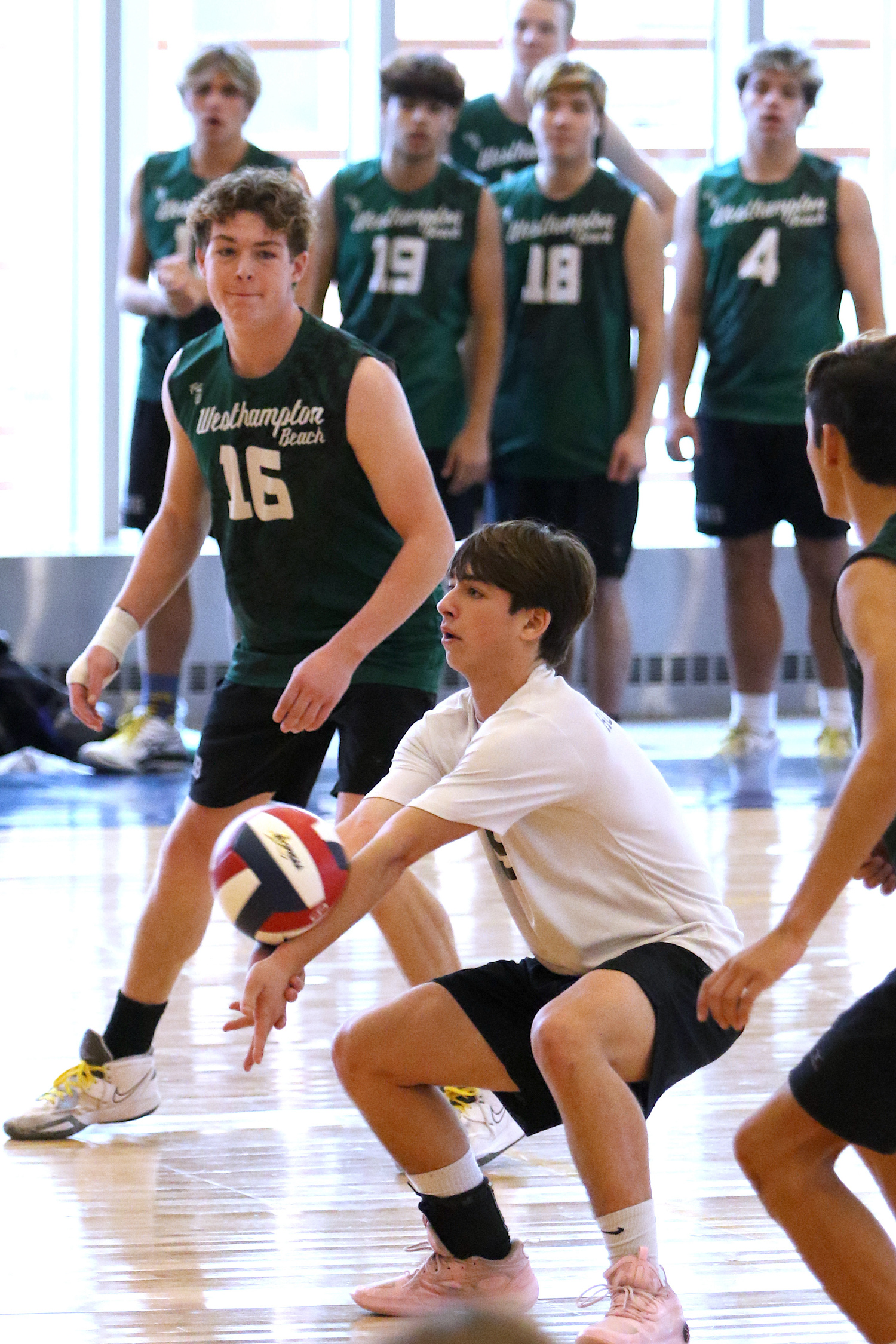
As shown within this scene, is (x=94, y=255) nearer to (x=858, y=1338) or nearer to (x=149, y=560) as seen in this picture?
(x=149, y=560)

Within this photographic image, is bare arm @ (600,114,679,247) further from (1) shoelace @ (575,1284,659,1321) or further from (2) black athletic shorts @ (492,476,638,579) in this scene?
(1) shoelace @ (575,1284,659,1321)

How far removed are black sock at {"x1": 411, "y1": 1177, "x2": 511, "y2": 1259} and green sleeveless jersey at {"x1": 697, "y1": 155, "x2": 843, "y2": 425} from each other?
4.13 metres

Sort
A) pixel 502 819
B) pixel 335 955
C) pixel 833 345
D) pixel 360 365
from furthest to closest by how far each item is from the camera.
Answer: pixel 833 345 < pixel 335 955 < pixel 360 365 < pixel 502 819

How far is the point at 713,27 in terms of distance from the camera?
7.83 metres

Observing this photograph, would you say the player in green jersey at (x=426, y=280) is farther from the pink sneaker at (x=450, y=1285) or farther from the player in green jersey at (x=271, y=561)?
the pink sneaker at (x=450, y=1285)

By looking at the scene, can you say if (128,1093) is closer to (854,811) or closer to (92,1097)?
(92,1097)

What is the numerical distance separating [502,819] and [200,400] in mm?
1140

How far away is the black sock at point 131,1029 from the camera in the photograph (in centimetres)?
287

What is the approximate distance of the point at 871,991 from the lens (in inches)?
71.1

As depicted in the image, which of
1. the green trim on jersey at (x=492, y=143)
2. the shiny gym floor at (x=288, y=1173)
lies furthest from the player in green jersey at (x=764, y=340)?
the shiny gym floor at (x=288, y=1173)

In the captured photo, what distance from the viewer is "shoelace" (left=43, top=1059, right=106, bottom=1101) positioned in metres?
2.84

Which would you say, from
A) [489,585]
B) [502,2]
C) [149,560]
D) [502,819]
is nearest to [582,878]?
[502,819]

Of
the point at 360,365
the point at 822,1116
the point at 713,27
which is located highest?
the point at 713,27

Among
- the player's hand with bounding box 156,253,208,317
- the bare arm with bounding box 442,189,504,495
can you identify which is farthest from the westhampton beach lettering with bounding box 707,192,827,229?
the player's hand with bounding box 156,253,208,317
